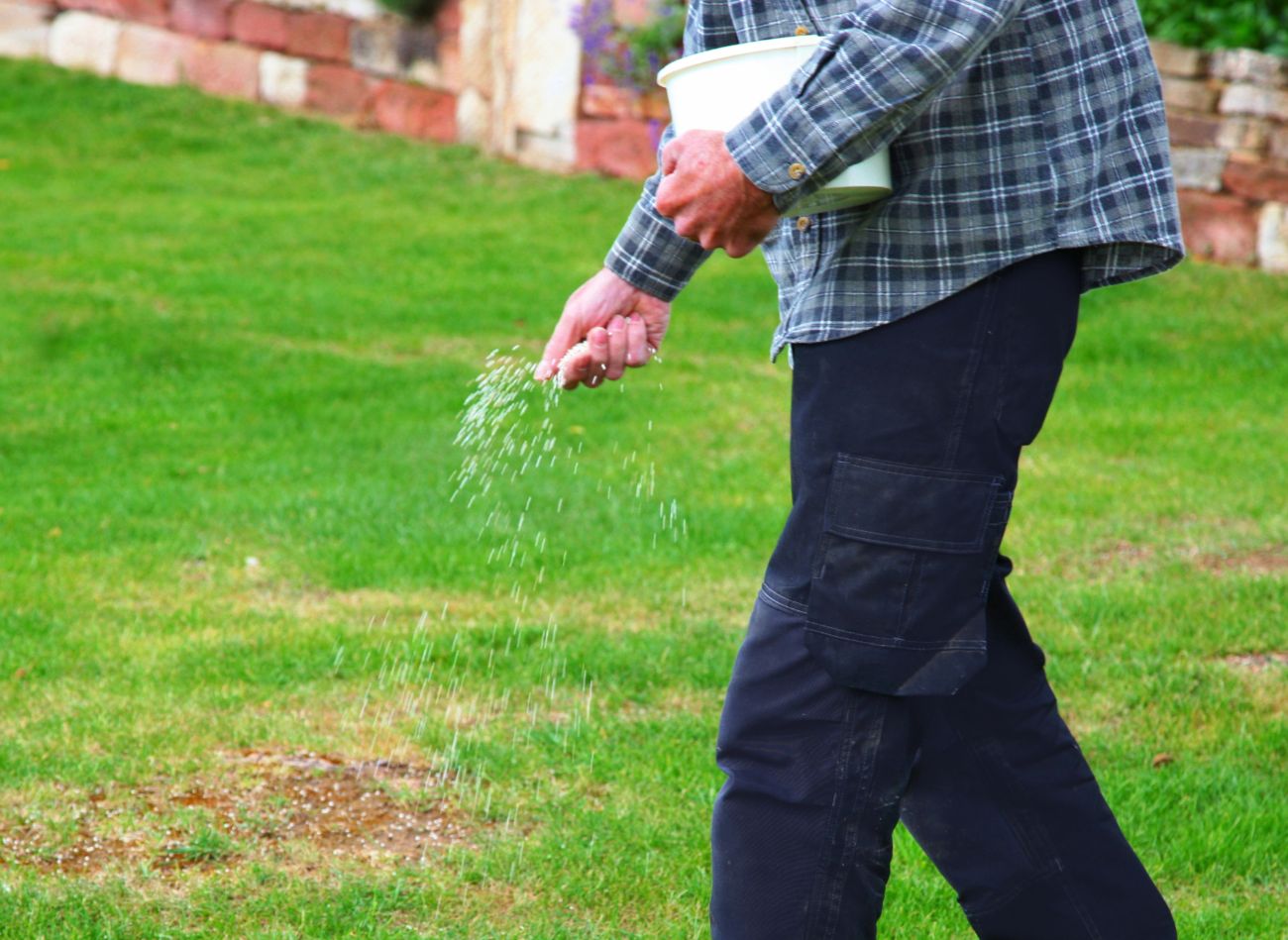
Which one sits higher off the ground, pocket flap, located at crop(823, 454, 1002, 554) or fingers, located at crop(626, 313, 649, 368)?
fingers, located at crop(626, 313, 649, 368)

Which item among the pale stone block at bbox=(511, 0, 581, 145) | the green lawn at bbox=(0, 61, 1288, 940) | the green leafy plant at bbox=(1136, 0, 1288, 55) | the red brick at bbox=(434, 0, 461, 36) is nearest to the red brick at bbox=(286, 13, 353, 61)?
A: the red brick at bbox=(434, 0, 461, 36)

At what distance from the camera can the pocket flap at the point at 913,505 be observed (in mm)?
1815

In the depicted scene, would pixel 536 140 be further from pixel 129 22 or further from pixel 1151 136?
pixel 1151 136

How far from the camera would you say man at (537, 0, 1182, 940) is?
1.75 metres

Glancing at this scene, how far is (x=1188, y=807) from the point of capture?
3.27 m

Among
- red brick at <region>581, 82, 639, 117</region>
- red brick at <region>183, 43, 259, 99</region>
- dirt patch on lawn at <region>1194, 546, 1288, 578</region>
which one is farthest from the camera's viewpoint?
red brick at <region>183, 43, 259, 99</region>

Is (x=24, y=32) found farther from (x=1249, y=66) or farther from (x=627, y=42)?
(x=1249, y=66)

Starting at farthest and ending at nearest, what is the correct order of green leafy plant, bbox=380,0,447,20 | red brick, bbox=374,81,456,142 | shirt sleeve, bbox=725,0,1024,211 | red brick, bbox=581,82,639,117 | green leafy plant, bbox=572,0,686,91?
red brick, bbox=374,81,456,142, green leafy plant, bbox=380,0,447,20, red brick, bbox=581,82,639,117, green leafy plant, bbox=572,0,686,91, shirt sleeve, bbox=725,0,1024,211

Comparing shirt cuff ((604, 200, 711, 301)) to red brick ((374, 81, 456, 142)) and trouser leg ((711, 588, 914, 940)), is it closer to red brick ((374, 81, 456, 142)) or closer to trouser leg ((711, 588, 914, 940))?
trouser leg ((711, 588, 914, 940))

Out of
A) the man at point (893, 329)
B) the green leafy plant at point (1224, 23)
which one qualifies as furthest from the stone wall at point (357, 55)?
the man at point (893, 329)

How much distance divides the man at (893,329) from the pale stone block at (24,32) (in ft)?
45.3

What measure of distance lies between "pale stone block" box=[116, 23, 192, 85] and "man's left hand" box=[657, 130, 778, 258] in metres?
12.9

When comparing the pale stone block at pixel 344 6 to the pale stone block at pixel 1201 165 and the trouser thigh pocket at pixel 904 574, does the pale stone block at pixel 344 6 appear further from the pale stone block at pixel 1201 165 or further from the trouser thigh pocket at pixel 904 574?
the trouser thigh pocket at pixel 904 574

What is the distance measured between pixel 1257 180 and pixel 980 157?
7349mm
